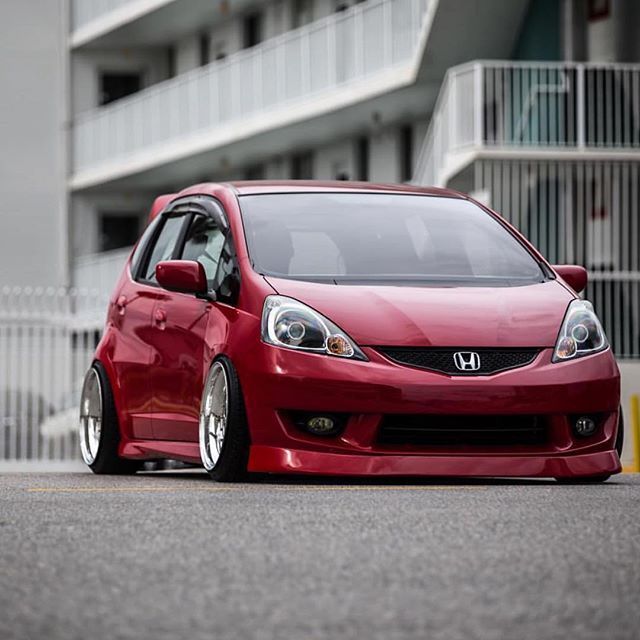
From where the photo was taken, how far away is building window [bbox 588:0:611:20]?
25875mm

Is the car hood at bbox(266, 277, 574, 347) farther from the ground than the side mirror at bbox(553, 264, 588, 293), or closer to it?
closer to it

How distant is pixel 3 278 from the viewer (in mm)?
42750

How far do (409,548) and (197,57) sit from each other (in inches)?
1406

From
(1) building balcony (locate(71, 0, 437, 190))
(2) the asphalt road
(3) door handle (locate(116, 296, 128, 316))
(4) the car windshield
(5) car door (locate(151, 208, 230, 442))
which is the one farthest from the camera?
(1) building balcony (locate(71, 0, 437, 190))

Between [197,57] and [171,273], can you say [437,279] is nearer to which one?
[171,273]

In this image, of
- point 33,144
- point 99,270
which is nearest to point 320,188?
point 99,270

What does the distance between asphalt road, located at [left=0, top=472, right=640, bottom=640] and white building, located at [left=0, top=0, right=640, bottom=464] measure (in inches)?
626

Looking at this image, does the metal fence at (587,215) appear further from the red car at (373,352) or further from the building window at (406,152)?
the red car at (373,352)

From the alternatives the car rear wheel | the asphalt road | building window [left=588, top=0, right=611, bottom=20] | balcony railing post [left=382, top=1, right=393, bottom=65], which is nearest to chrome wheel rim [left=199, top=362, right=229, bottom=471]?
the car rear wheel

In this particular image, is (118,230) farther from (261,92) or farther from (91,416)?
(91,416)

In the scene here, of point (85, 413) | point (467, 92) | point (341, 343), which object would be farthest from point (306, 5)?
point (341, 343)

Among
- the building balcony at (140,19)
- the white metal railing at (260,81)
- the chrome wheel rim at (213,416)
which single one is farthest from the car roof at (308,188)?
the building balcony at (140,19)

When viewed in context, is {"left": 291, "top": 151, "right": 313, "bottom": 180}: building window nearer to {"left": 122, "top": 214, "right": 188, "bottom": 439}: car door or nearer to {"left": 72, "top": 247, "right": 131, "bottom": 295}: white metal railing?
{"left": 72, "top": 247, "right": 131, "bottom": 295}: white metal railing

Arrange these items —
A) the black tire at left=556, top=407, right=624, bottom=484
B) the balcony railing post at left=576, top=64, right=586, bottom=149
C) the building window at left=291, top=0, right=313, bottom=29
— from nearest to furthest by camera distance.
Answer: the black tire at left=556, top=407, right=624, bottom=484 < the balcony railing post at left=576, top=64, right=586, bottom=149 < the building window at left=291, top=0, right=313, bottom=29
